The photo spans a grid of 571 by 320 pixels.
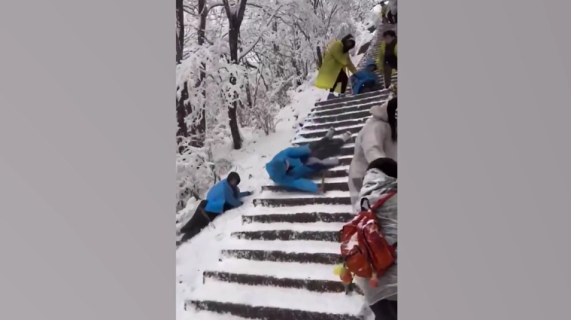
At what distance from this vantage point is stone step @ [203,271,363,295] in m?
2.23

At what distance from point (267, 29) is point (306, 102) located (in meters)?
0.38

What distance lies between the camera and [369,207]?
2.20 m

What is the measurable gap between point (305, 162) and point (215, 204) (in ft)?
1.68

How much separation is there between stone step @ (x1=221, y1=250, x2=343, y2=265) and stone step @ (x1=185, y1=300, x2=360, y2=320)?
0.20m

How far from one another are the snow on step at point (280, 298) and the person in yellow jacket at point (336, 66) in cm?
83

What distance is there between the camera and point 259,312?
2369mm

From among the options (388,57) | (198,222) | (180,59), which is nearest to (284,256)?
(198,222)

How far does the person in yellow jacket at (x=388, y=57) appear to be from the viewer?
2203 mm

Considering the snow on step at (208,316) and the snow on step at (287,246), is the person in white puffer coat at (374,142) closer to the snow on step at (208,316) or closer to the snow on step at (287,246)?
the snow on step at (287,246)

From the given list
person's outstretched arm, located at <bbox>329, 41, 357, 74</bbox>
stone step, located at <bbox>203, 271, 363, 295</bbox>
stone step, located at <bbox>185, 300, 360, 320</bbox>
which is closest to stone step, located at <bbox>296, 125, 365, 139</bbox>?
person's outstretched arm, located at <bbox>329, 41, 357, 74</bbox>

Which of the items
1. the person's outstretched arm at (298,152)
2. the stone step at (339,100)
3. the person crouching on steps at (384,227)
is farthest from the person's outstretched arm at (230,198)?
the person crouching on steps at (384,227)

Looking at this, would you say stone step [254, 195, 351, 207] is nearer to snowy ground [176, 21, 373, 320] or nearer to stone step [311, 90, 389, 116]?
snowy ground [176, 21, 373, 320]

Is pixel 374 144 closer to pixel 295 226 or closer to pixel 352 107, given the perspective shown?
pixel 352 107

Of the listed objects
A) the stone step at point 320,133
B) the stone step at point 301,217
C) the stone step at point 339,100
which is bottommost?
the stone step at point 301,217
